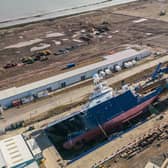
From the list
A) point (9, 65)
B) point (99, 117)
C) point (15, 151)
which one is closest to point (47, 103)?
point (99, 117)

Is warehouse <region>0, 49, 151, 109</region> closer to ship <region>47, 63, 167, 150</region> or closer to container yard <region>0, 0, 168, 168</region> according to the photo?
container yard <region>0, 0, 168, 168</region>

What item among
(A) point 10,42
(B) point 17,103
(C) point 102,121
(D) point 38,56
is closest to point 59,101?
(B) point 17,103

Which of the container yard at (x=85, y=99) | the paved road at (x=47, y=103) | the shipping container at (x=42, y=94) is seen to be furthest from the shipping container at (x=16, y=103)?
the shipping container at (x=42, y=94)

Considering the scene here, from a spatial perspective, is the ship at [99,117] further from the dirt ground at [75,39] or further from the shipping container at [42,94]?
the dirt ground at [75,39]

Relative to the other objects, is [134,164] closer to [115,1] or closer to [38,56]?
[38,56]

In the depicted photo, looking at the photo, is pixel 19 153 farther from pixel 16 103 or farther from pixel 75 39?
pixel 75 39

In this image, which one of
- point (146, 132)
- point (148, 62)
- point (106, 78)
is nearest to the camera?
point (146, 132)

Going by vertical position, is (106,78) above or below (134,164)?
above
